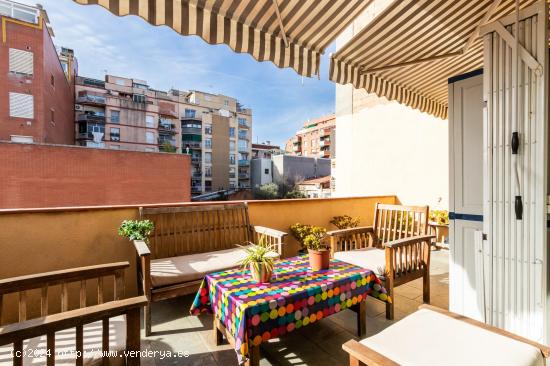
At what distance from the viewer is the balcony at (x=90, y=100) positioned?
29.6 metres

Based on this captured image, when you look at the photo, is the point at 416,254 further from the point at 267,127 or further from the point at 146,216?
the point at 267,127

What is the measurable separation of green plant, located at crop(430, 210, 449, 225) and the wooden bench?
365 centimetres

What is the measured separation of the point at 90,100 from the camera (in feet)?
97.6

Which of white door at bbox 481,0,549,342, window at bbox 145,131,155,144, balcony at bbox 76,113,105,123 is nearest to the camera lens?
white door at bbox 481,0,549,342

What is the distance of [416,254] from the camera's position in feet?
9.14

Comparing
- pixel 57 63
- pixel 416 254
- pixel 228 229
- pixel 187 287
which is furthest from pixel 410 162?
pixel 57 63

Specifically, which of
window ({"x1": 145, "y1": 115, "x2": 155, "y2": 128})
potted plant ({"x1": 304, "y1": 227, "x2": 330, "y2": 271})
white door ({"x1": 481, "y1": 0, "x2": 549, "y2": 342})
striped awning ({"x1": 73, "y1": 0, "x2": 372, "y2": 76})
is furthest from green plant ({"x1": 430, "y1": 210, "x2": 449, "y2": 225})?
window ({"x1": 145, "y1": 115, "x2": 155, "y2": 128})

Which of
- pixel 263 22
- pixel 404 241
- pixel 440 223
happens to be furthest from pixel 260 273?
pixel 440 223

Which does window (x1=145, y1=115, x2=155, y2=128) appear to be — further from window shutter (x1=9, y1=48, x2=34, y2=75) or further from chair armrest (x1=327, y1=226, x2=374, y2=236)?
chair armrest (x1=327, y1=226, x2=374, y2=236)

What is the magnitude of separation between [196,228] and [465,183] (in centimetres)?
278

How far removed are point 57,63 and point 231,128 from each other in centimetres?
2148

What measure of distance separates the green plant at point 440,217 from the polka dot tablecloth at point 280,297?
3.58m

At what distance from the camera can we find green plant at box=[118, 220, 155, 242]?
2.65 metres

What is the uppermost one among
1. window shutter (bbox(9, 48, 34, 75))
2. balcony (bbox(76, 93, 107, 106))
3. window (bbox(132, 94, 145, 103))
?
window (bbox(132, 94, 145, 103))
